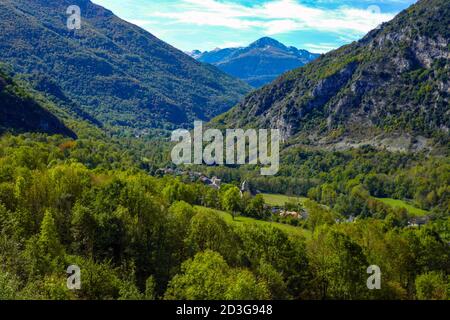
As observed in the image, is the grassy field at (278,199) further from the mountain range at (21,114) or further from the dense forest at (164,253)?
the dense forest at (164,253)

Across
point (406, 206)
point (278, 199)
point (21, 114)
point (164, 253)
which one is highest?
point (21, 114)

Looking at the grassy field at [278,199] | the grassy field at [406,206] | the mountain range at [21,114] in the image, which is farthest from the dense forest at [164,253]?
the grassy field at [406,206]

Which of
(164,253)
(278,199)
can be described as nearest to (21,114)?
(278,199)

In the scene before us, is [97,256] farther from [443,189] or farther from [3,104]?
[443,189]

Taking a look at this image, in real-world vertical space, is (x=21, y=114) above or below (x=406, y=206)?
above

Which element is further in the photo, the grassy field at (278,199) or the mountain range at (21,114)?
the grassy field at (278,199)

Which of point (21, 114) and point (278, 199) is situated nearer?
point (21, 114)

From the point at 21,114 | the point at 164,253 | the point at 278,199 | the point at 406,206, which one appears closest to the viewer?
the point at 164,253

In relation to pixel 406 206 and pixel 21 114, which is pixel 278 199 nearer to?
pixel 406 206
